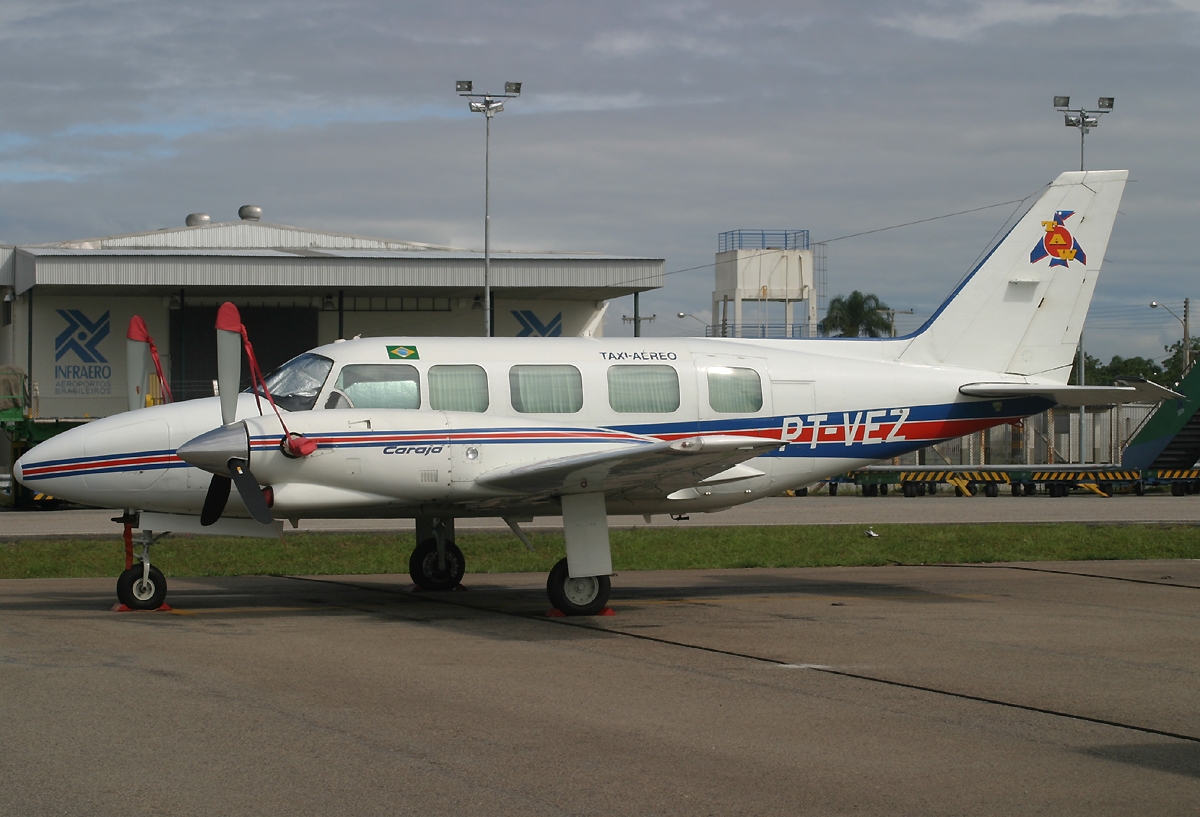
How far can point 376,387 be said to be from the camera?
38.9 ft

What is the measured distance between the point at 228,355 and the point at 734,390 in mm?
5380

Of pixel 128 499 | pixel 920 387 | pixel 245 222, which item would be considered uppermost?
pixel 245 222

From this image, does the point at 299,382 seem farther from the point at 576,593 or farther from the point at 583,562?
the point at 576,593

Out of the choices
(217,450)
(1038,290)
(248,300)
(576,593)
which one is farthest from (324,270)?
(217,450)

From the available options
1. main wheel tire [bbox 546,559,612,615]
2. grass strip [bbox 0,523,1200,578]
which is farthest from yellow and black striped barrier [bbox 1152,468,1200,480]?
main wheel tire [bbox 546,559,612,615]

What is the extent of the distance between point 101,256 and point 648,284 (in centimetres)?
1763

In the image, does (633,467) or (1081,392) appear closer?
(633,467)

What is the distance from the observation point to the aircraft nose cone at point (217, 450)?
33.6 ft

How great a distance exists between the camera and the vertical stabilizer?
1409 centimetres

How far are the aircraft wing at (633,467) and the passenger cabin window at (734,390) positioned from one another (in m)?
1.35

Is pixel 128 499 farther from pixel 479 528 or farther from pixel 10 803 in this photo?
pixel 479 528

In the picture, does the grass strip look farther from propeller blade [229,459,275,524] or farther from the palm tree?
the palm tree

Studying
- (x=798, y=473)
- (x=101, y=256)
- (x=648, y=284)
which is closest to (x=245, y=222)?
(x=101, y=256)

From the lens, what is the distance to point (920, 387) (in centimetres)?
1349
